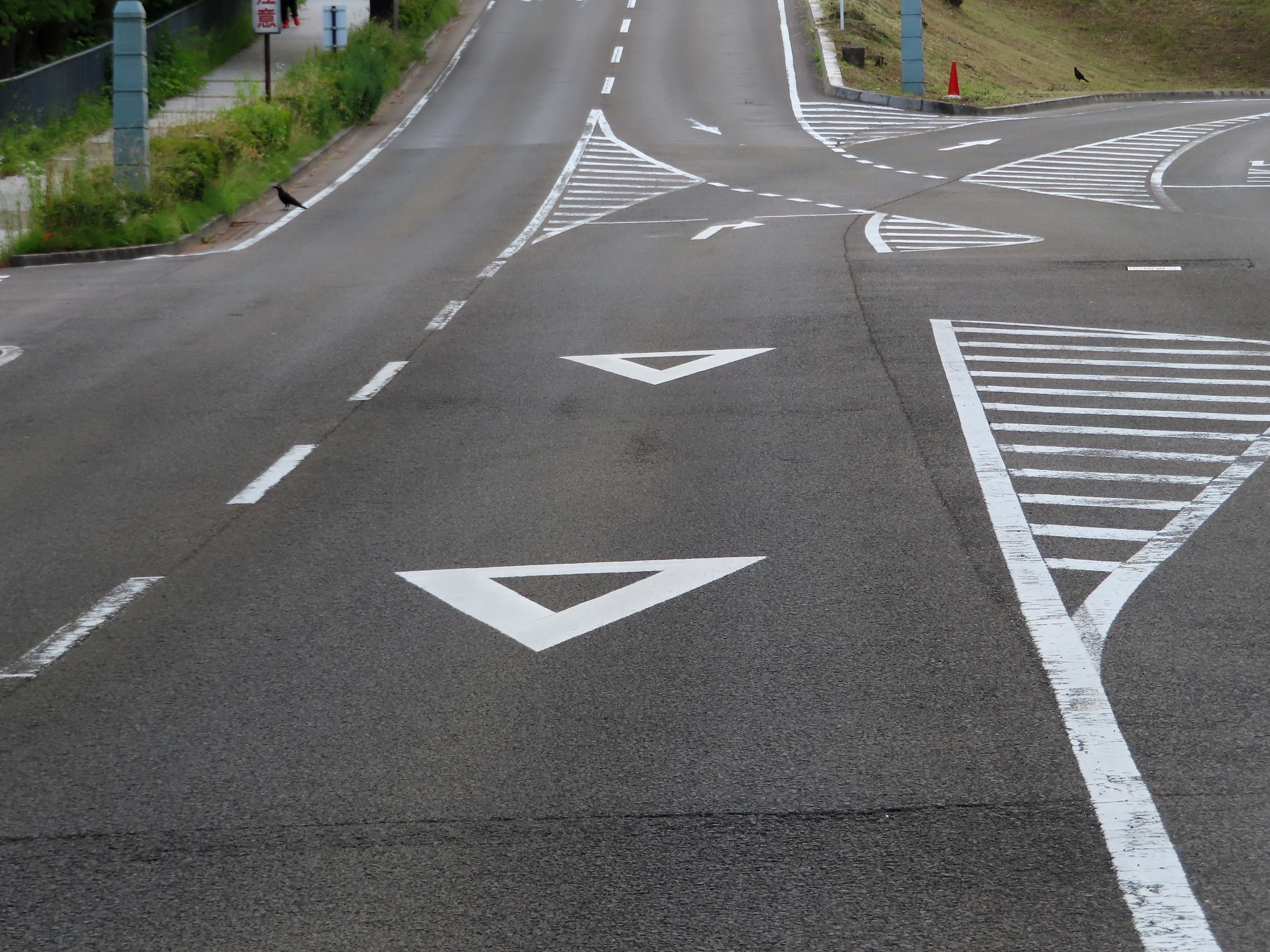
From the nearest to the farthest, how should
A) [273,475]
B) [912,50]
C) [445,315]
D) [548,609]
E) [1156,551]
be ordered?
1. [548,609]
2. [1156,551]
3. [273,475]
4. [445,315]
5. [912,50]

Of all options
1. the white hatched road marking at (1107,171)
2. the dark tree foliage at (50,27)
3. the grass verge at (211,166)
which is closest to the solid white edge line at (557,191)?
the grass verge at (211,166)

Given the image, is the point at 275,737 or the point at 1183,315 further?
the point at 1183,315

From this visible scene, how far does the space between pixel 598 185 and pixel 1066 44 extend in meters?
46.6

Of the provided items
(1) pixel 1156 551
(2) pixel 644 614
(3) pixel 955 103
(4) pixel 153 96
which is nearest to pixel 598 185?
(4) pixel 153 96

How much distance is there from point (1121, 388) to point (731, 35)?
137 feet

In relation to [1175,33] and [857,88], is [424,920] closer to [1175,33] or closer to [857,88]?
[857,88]

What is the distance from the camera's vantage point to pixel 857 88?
1606 inches

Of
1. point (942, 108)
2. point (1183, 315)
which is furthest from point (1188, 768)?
point (942, 108)

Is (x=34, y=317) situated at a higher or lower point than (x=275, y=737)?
lower

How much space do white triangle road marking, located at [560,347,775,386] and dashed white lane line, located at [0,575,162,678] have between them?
16.2 feet

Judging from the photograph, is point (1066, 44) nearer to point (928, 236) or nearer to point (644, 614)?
point (928, 236)

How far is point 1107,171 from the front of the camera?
2672 centimetres

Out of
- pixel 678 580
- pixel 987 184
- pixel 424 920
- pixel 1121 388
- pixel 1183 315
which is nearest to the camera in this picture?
pixel 424 920

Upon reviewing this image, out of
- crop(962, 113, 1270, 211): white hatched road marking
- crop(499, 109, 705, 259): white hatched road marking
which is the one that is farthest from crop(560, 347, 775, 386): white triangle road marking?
→ crop(962, 113, 1270, 211): white hatched road marking
